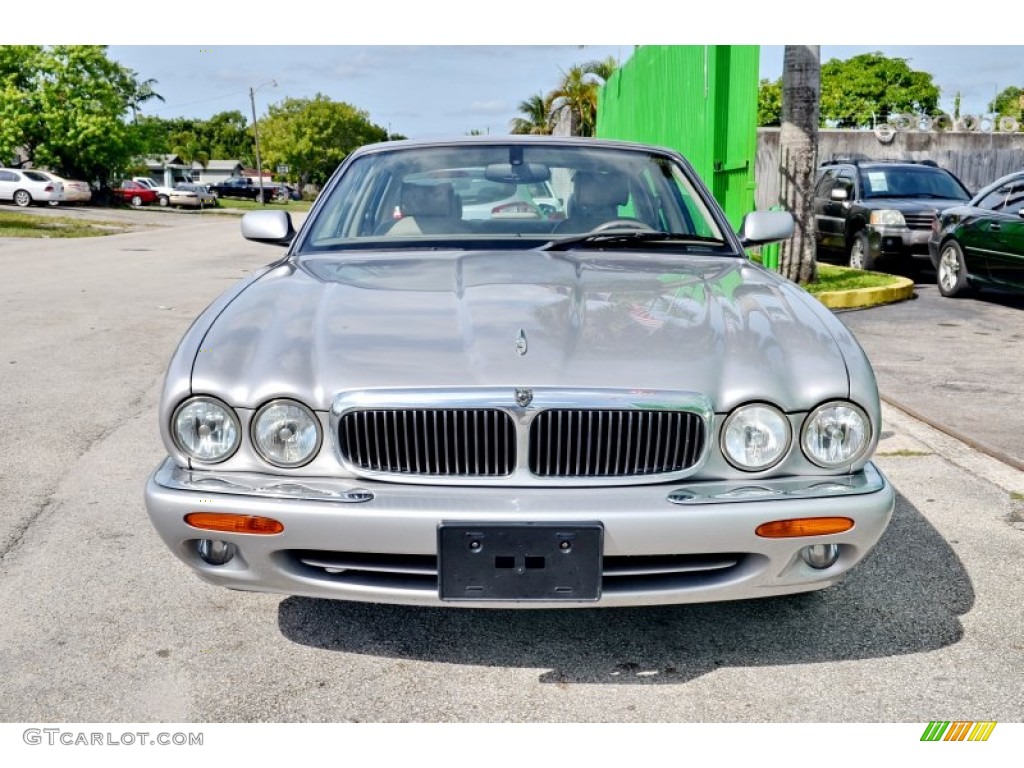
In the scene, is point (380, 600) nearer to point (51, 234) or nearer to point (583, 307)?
point (583, 307)

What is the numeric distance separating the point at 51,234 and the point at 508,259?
22949 millimetres

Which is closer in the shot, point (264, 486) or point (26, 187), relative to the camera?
point (264, 486)

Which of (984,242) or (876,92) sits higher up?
(876,92)

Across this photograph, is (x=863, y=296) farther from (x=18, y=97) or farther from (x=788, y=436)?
(x=18, y=97)

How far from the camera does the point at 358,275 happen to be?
3.49 meters

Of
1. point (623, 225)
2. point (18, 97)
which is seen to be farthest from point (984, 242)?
point (18, 97)

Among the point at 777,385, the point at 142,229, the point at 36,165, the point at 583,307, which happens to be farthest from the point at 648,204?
the point at 36,165

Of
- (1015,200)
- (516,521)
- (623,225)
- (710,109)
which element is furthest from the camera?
(710,109)

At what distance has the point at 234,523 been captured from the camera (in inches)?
103

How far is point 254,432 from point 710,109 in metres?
9.98

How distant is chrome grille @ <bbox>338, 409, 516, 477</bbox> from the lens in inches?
102

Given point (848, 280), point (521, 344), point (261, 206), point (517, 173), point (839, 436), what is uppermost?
point (517, 173)

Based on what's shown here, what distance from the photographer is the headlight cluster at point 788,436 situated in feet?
8.79

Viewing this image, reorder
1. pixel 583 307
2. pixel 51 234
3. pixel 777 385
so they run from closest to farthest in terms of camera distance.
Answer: pixel 777 385, pixel 583 307, pixel 51 234
